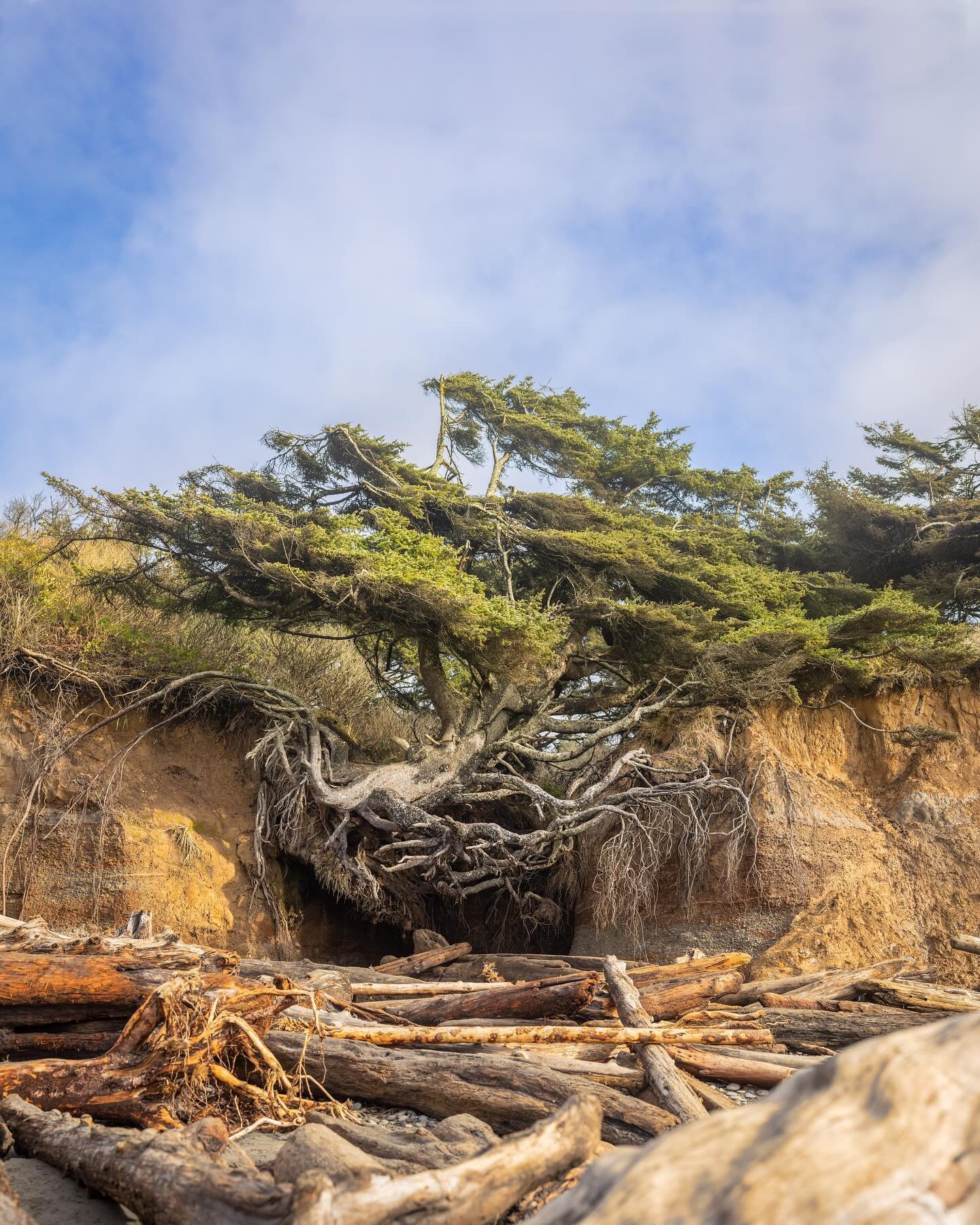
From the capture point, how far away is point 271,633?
1792cm

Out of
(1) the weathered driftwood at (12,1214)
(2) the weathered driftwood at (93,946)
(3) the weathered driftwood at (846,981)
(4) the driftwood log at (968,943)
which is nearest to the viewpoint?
(1) the weathered driftwood at (12,1214)

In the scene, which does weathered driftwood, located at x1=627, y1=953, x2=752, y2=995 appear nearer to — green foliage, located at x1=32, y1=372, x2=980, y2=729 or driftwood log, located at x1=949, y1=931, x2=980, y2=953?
driftwood log, located at x1=949, y1=931, x2=980, y2=953

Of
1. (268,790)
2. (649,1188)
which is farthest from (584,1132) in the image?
(268,790)

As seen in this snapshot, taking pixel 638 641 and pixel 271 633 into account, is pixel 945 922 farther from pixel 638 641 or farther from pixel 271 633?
pixel 271 633

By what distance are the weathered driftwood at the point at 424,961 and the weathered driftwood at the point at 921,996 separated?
16.7ft

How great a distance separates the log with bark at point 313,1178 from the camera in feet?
7.47

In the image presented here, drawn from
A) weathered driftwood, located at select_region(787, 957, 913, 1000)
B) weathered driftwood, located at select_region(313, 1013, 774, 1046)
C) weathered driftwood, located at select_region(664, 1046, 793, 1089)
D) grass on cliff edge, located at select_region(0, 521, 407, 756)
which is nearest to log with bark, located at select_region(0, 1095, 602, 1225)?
weathered driftwood, located at select_region(313, 1013, 774, 1046)

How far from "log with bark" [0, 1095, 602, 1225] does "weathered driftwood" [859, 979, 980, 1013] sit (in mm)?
6357

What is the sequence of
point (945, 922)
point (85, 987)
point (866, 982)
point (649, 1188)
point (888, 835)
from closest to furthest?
point (649, 1188) < point (85, 987) < point (866, 982) < point (945, 922) < point (888, 835)

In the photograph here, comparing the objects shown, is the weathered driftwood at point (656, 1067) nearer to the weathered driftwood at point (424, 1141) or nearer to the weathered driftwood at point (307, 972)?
the weathered driftwood at point (424, 1141)

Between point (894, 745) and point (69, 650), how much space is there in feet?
43.0

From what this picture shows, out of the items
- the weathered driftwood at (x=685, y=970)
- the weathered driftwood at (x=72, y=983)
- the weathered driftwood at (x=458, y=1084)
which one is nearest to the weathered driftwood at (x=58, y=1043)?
the weathered driftwood at (x=72, y=983)

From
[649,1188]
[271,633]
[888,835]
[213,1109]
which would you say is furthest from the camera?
[271,633]

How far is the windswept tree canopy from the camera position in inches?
451
